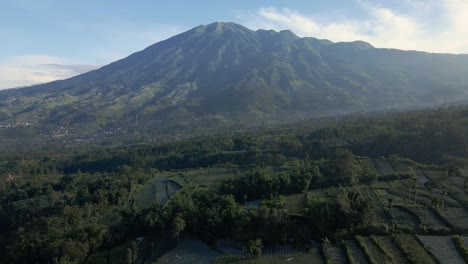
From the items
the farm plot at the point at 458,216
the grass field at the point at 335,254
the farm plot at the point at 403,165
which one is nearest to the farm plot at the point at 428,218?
the farm plot at the point at 458,216

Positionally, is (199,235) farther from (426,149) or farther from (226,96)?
(226,96)

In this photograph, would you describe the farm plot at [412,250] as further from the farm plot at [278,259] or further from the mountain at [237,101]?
the mountain at [237,101]

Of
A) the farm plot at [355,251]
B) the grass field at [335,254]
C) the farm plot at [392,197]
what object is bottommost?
the grass field at [335,254]

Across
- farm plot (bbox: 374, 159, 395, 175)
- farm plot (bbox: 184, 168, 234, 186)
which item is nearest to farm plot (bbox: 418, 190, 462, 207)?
farm plot (bbox: 374, 159, 395, 175)

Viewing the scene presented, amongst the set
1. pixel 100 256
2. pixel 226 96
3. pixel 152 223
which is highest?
pixel 226 96

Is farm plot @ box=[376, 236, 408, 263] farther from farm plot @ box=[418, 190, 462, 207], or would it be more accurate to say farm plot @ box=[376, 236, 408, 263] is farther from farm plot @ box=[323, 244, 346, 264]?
farm plot @ box=[418, 190, 462, 207]

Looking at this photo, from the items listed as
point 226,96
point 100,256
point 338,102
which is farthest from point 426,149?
point 226,96

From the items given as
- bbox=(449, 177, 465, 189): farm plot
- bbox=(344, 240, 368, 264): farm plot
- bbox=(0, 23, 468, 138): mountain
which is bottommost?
bbox=(344, 240, 368, 264): farm plot
